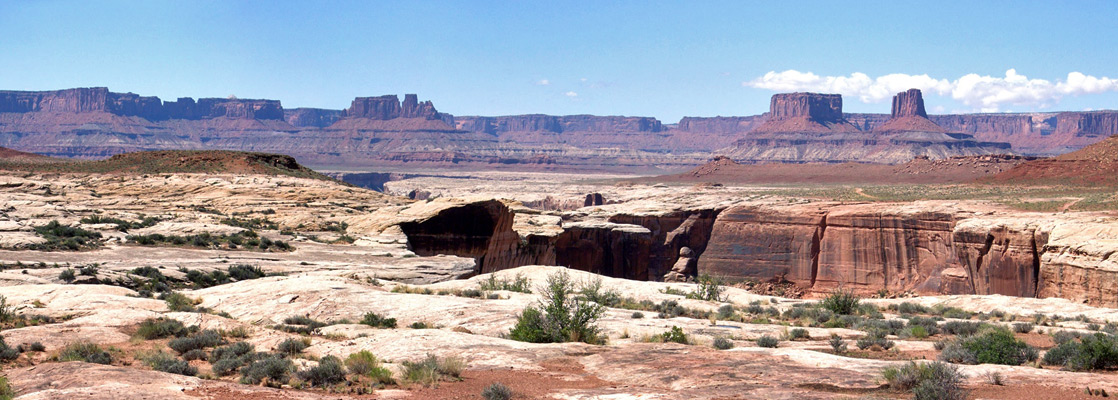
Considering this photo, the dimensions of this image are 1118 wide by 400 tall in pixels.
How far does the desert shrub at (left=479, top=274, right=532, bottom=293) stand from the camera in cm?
2414

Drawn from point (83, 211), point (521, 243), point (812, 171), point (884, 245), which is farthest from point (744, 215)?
point (812, 171)

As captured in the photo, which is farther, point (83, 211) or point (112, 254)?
point (83, 211)

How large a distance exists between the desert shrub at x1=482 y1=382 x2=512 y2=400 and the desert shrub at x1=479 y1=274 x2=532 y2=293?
12.5 metres

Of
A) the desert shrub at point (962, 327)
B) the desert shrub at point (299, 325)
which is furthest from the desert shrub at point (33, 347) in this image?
the desert shrub at point (962, 327)

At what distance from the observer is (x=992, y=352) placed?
13.2 metres

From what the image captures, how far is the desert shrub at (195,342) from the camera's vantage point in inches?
549

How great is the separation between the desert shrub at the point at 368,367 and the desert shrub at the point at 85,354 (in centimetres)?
334

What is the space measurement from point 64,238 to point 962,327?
2489cm

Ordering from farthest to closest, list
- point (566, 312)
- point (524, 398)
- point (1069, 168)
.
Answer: point (1069, 168)
point (566, 312)
point (524, 398)

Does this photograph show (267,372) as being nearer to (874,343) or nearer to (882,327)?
(874,343)

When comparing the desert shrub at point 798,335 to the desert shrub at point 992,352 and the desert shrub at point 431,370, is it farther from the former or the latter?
the desert shrub at point 431,370

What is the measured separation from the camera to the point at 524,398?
1124 centimetres

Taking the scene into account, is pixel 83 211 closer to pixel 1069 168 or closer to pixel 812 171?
pixel 1069 168

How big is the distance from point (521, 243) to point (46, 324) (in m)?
25.4
